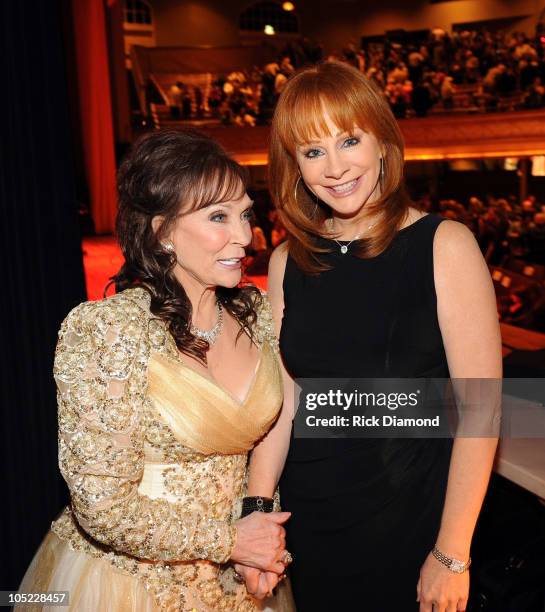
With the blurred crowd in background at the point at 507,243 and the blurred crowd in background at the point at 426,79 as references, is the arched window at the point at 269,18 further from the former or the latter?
the blurred crowd in background at the point at 507,243

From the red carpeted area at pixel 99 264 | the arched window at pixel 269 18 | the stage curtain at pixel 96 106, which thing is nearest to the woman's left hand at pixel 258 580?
the red carpeted area at pixel 99 264

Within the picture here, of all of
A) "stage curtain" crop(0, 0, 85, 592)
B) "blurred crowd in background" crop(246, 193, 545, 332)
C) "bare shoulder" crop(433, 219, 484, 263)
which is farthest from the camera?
"blurred crowd in background" crop(246, 193, 545, 332)

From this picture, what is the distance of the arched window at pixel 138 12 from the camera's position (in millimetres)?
14219

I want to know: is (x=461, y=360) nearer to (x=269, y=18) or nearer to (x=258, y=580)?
(x=258, y=580)

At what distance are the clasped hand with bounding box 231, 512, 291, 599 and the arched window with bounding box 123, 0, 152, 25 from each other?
1422 centimetres

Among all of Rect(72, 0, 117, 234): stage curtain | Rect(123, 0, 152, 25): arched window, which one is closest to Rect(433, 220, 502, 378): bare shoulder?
Rect(72, 0, 117, 234): stage curtain

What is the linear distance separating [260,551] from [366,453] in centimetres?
32

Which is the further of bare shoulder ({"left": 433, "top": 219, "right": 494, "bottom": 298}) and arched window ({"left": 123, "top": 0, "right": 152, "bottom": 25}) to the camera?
arched window ({"left": 123, "top": 0, "right": 152, "bottom": 25})

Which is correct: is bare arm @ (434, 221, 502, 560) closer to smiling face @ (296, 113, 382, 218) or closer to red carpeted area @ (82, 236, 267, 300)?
smiling face @ (296, 113, 382, 218)

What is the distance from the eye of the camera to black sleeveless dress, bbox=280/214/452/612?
1.54 meters

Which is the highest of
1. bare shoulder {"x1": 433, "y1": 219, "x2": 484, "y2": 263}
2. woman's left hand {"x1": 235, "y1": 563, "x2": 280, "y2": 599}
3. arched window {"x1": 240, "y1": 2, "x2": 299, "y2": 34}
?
arched window {"x1": 240, "y1": 2, "x2": 299, "y2": 34}

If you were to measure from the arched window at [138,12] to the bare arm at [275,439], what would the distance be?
13.8 meters

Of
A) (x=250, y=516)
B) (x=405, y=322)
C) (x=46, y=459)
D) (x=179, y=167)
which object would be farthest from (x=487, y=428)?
(x=46, y=459)

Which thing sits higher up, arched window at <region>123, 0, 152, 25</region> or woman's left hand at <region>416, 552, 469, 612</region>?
arched window at <region>123, 0, 152, 25</region>
